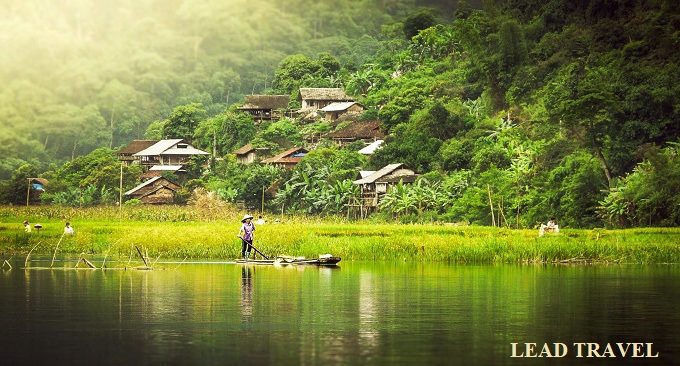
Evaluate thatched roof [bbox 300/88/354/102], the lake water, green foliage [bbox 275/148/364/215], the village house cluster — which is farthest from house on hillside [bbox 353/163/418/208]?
the lake water

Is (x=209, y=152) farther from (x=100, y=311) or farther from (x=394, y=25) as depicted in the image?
(x=100, y=311)

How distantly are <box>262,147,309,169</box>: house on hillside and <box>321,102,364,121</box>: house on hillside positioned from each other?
24.9 feet

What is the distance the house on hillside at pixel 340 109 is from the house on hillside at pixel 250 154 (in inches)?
295

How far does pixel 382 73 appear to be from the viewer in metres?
88.1

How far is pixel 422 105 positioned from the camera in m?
71.2

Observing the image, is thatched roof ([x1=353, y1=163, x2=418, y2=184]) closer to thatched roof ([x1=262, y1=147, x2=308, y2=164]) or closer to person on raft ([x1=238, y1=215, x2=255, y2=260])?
thatched roof ([x1=262, y1=147, x2=308, y2=164])

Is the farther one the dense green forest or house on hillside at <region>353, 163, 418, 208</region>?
house on hillside at <region>353, 163, 418, 208</region>

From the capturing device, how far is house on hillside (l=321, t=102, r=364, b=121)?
82.2 metres

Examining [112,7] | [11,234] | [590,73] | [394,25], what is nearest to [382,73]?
[394,25]

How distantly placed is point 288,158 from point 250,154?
16.1 ft

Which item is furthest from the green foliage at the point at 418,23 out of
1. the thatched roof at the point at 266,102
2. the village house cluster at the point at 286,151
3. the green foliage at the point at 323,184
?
the green foliage at the point at 323,184

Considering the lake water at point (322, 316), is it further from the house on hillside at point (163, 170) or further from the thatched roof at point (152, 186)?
the house on hillside at point (163, 170)

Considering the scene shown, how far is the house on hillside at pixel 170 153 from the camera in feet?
264

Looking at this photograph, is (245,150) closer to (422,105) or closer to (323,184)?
(323,184)
